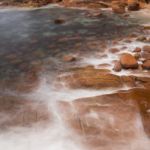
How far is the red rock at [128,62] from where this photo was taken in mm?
8258

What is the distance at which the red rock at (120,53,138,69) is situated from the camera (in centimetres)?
826

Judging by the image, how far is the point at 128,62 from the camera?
27.6 feet

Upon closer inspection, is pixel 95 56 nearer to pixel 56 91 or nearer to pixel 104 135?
pixel 56 91

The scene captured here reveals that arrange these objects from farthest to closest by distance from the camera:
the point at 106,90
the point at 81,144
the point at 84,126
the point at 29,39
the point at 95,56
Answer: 1. the point at 29,39
2. the point at 95,56
3. the point at 106,90
4. the point at 84,126
5. the point at 81,144

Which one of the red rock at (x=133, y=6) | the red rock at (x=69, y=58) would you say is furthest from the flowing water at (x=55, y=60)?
the red rock at (x=133, y=6)

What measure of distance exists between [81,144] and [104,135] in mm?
517

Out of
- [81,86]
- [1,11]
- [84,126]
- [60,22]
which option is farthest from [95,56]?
[1,11]

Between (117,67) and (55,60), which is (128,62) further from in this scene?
(55,60)

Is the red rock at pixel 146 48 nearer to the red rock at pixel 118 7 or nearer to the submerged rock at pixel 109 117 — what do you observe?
the submerged rock at pixel 109 117

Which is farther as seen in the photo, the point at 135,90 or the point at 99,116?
the point at 135,90

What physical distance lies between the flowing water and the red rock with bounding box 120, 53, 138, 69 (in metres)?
0.30

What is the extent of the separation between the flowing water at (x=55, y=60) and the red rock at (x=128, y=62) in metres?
0.30

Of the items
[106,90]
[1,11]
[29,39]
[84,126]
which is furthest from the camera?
[1,11]

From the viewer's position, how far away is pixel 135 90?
701 centimetres
